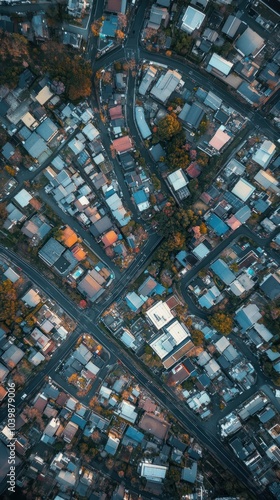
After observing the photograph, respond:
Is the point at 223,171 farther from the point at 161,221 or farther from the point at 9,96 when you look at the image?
the point at 9,96

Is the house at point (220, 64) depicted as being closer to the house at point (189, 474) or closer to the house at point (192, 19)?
the house at point (192, 19)

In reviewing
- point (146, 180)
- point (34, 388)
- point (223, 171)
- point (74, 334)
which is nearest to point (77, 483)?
point (34, 388)

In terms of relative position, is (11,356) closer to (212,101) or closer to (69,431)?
(69,431)

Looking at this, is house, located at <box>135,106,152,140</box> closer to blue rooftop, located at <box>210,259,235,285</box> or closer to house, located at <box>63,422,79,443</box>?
blue rooftop, located at <box>210,259,235,285</box>

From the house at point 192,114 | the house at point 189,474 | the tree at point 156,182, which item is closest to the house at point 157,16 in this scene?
the house at point 192,114

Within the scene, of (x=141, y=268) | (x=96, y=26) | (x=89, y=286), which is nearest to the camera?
(x=96, y=26)

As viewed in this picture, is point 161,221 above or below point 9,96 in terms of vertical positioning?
below

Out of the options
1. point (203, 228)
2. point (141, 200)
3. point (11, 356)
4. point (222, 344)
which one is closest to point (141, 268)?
point (141, 200)
